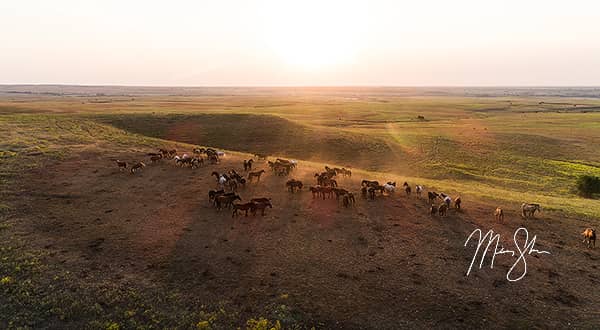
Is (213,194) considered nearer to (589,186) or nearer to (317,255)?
(317,255)

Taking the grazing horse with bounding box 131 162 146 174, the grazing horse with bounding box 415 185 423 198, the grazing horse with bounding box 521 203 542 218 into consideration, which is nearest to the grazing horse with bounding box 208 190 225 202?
the grazing horse with bounding box 131 162 146 174

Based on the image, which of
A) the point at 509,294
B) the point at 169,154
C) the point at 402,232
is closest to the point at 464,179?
the point at 402,232

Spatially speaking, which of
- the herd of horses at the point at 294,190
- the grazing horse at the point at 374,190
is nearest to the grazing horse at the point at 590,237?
the herd of horses at the point at 294,190

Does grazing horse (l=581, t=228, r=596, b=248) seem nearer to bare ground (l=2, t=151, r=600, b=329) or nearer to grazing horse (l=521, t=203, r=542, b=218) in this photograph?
bare ground (l=2, t=151, r=600, b=329)

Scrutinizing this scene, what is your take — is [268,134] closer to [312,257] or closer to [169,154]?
[169,154]

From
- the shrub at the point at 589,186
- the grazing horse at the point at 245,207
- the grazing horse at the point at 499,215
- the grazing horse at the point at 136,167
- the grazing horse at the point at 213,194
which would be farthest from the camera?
the shrub at the point at 589,186

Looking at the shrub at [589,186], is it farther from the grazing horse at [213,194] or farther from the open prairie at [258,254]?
the grazing horse at [213,194]

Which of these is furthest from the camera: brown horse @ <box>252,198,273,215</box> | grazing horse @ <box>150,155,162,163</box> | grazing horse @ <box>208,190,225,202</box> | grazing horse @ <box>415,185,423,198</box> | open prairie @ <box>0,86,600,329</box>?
grazing horse @ <box>150,155,162,163</box>
